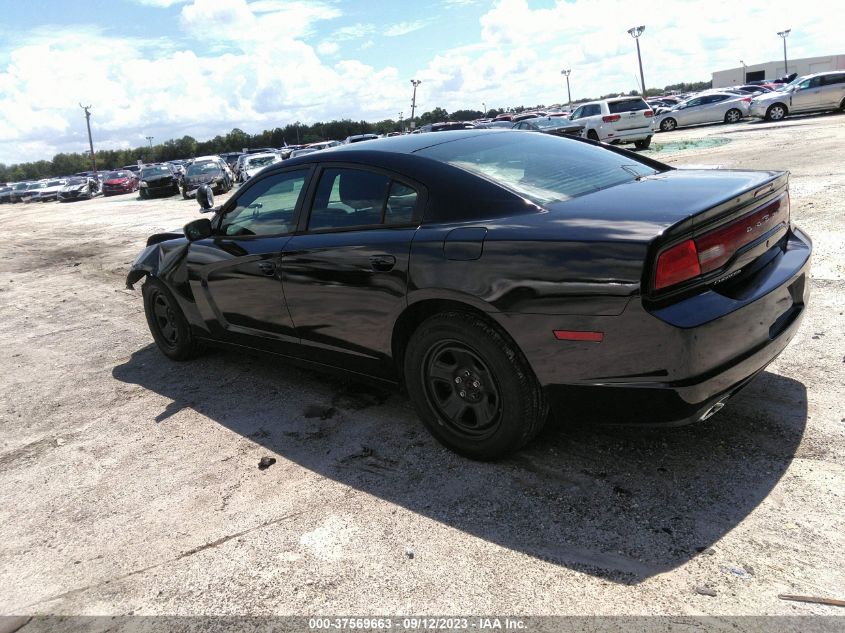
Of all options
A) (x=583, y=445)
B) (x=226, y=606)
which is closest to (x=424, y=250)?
(x=583, y=445)

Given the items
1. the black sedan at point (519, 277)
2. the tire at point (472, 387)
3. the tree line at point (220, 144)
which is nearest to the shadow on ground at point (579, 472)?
the tire at point (472, 387)

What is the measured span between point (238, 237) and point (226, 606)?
101 inches

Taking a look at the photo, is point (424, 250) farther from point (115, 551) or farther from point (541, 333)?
point (115, 551)

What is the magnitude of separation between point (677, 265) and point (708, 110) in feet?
106

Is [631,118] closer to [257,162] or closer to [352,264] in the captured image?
[257,162]

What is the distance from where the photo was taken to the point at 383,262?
11.3ft

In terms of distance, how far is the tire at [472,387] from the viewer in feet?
9.95

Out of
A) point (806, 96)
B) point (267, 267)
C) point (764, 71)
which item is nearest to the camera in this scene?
point (267, 267)

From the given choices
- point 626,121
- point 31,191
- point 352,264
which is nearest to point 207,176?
point 626,121

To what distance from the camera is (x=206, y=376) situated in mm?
5168

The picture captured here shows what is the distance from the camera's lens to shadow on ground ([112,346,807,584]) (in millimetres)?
2678

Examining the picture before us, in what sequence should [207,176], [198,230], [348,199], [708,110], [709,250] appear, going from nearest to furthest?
1. [709,250]
2. [348,199]
3. [198,230]
4. [207,176]
5. [708,110]

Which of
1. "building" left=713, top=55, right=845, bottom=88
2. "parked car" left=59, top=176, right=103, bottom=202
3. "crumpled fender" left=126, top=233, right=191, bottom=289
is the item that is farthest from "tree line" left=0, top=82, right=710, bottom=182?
"crumpled fender" left=126, top=233, right=191, bottom=289

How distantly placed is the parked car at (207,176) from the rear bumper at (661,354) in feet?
80.1
